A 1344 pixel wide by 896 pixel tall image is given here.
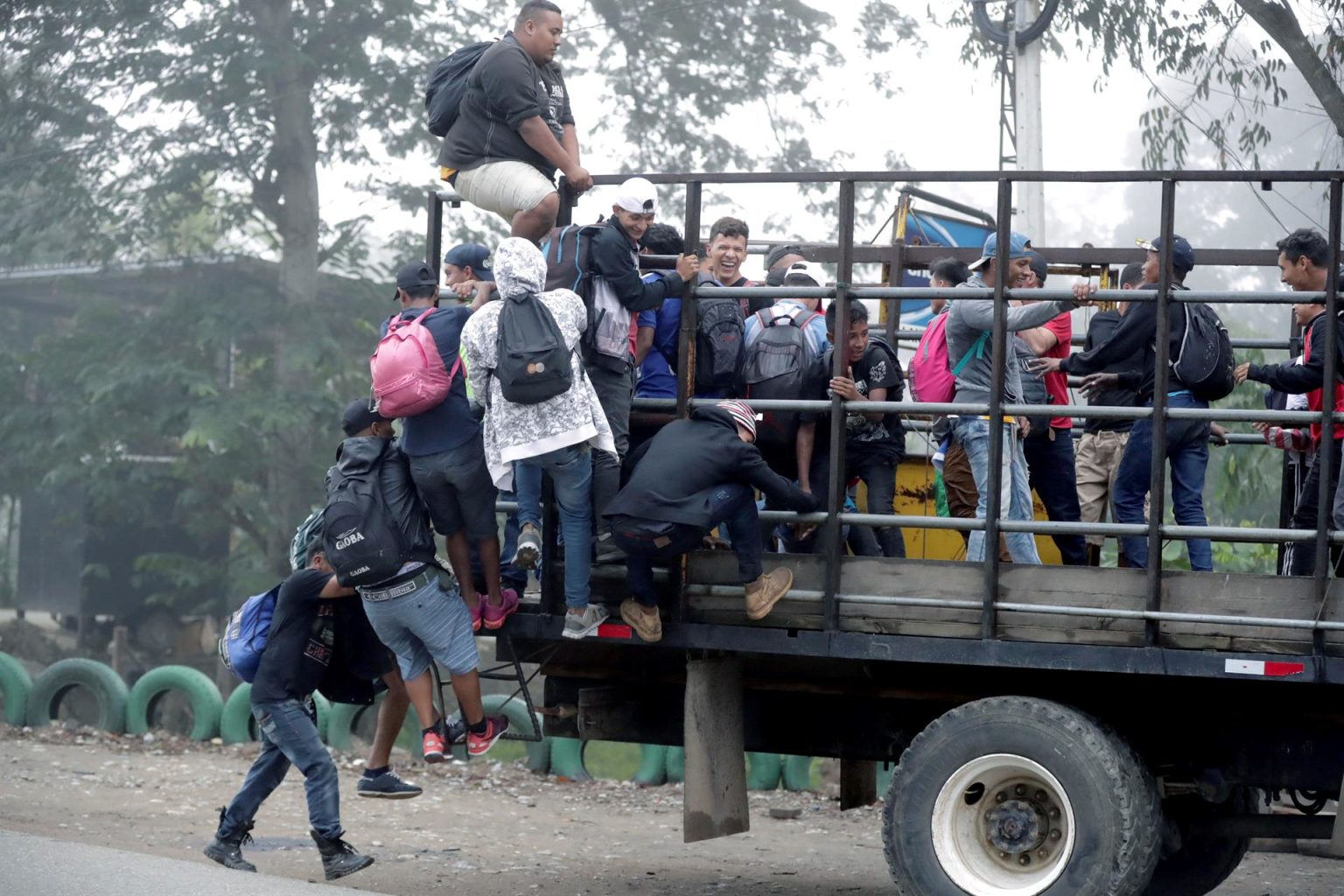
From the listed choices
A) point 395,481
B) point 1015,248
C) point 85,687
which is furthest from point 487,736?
point 85,687

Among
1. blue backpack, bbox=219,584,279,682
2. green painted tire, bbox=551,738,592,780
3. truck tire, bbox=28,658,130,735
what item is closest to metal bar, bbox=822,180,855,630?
blue backpack, bbox=219,584,279,682

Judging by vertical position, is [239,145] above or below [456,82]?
above

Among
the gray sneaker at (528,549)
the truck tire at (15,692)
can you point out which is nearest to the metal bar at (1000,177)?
the gray sneaker at (528,549)

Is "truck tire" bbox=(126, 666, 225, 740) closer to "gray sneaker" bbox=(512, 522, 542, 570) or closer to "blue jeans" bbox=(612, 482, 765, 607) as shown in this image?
"gray sneaker" bbox=(512, 522, 542, 570)

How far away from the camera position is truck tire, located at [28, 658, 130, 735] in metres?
11.6

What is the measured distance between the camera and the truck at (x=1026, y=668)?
5102 mm

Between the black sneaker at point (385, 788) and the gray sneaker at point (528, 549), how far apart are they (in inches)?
55.0

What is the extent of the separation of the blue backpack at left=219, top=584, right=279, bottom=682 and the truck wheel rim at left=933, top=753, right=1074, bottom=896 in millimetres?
3058

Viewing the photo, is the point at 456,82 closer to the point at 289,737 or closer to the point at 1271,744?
the point at 289,737

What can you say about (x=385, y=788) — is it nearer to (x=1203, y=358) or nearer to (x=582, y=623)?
(x=582, y=623)

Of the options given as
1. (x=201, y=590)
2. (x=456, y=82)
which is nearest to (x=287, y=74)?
(x=201, y=590)

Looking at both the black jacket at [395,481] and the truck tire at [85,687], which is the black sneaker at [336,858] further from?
the truck tire at [85,687]

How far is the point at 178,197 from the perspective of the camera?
1920cm

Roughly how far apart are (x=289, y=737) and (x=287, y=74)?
13500 millimetres
